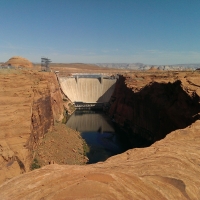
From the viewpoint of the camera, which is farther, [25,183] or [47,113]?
[47,113]

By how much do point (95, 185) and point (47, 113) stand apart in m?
26.8

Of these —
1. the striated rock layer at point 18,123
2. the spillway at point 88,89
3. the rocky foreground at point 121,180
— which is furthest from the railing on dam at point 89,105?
the rocky foreground at point 121,180

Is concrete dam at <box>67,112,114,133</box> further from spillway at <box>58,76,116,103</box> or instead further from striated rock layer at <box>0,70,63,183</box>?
striated rock layer at <box>0,70,63,183</box>

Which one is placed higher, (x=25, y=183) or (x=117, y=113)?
(x=25, y=183)

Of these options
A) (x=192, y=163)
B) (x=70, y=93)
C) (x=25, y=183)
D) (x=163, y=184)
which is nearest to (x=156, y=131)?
(x=192, y=163)

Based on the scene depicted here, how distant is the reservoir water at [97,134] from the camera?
35125 mm

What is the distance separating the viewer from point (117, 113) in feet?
181

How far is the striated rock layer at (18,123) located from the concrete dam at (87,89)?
35.3 m

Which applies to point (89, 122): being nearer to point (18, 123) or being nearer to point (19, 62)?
point (18, 123)

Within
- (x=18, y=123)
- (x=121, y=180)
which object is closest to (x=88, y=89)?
(x=18, y=123)

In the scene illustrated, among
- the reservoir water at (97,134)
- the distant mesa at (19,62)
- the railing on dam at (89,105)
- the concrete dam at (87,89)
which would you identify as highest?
the distant mesa at (19,62)

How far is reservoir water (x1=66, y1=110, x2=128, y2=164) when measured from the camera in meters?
35.1

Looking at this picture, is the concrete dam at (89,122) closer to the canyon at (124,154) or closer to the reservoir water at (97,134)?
the reservoir water at (97,134)

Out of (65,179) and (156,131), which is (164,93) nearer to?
(156,131)
